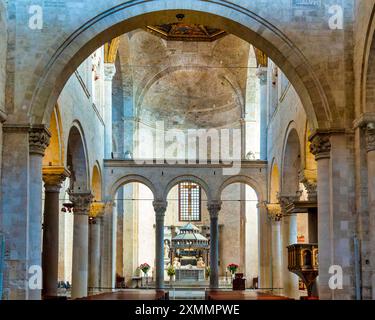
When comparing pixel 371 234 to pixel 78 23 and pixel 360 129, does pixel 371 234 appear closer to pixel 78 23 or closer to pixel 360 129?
pixel 360 129

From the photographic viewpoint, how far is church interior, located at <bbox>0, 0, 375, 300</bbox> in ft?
51.4

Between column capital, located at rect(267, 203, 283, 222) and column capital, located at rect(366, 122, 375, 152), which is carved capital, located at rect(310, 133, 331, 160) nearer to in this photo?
column capital, located at rect(366, 122, 375, 152)

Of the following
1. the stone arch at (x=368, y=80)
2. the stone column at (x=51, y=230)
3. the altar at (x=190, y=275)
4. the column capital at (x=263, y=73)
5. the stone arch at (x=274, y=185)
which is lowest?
the altar at (x=190, y=275)

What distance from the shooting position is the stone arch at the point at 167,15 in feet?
53.2

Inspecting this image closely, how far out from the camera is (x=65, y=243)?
34.5 meters

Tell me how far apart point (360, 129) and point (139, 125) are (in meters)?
22.4

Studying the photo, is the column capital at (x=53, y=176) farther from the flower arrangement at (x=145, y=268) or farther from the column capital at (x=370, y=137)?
the flower arrangement at (x=145, y=268)

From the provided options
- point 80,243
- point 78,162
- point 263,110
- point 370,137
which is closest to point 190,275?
point 263,110

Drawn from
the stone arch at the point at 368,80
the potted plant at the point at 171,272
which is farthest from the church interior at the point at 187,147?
the potted plant at the point at 171,272

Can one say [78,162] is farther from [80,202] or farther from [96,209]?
[96,209]

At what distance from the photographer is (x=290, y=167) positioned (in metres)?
25.6

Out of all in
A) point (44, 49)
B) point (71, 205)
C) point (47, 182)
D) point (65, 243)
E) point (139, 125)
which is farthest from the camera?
point (139, 125)

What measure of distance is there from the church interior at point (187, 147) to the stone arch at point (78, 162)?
0.25 ft

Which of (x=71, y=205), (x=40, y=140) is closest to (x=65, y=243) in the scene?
(x=71, y=205)
